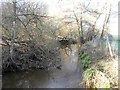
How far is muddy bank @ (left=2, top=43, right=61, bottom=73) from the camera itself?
830 centimetres

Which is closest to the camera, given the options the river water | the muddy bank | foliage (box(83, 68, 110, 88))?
foliage (box(83, 68, 110, 88))

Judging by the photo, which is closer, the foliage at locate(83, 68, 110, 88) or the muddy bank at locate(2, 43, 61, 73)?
the foliage at locate(83, 68, 110, 88)

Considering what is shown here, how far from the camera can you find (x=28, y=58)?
8.89 m

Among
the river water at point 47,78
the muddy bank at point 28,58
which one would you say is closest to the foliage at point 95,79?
the river water at point 47,78

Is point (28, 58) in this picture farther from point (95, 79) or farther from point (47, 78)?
point (95, 79)

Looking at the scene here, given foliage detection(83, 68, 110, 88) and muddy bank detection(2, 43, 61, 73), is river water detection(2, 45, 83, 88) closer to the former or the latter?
muddy bank detection(2, 43, 61, 73)

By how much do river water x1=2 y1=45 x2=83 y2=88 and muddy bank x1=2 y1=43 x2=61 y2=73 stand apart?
232 millimetres

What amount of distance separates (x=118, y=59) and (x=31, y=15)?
11.2 ft

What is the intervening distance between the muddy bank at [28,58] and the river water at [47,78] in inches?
9.1

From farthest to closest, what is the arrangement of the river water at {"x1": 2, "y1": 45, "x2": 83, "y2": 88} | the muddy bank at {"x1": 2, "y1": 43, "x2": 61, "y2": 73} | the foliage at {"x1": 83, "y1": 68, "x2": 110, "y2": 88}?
the muddy bank at {"x1": 2, "y1": 43, "x2": 61, "y2": 73} → the river water at {"x1": 2, "y1": 45, "x2": 83, "y2": 88} → the foliage at {"x1": 83, "y1": 68, "x2": 110, "y2": 88}

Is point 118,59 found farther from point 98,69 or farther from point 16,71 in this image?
point 16,71

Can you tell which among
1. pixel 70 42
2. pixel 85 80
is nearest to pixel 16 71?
pixel 85 80

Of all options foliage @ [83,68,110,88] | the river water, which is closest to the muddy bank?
the river water

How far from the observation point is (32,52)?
29.3 ft
